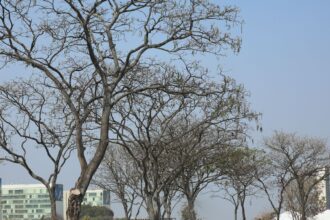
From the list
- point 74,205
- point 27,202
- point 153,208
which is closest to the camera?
point 74,205

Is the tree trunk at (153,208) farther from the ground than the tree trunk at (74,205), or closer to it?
farther from the ground

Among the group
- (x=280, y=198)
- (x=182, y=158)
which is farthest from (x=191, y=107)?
(x=280, y=198)

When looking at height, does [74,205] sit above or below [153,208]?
below

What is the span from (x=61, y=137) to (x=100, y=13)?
11.1 meters

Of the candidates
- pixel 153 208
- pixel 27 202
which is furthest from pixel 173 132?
pixel 27 202

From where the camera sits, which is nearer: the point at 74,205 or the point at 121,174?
the point at 74,205

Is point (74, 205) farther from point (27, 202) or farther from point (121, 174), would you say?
point (27, 202)

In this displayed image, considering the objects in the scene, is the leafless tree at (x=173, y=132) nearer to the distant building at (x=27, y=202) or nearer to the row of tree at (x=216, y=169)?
the row of tree at (x=216, y=169)

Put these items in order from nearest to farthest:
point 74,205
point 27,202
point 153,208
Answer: point 74,205 < point 153,208 < point 27,202

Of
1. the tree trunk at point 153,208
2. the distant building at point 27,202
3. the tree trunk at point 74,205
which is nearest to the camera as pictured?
the tree trunk at point 74,205

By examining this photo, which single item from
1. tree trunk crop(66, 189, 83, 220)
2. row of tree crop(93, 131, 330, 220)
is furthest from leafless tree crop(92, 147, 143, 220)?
tree trunk crop(66, 189, 83, 220)

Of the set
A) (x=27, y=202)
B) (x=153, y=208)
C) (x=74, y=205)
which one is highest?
(x=27, y=202)

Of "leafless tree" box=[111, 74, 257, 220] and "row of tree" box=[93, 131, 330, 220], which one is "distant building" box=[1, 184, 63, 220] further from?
"leafless tree" box=[111, 74, 257, 220]

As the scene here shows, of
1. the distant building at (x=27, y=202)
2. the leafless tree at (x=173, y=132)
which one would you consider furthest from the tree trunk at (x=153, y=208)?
the distant building at (x=27, y=202)
